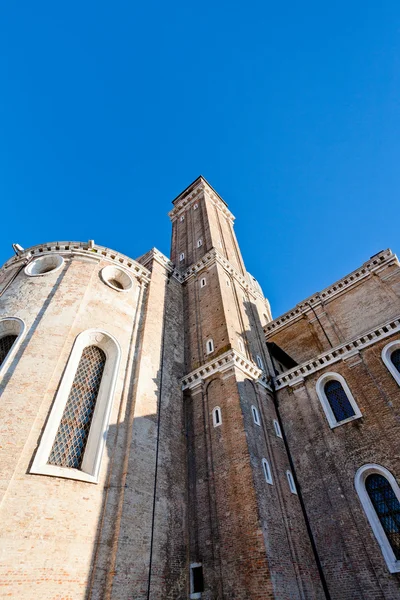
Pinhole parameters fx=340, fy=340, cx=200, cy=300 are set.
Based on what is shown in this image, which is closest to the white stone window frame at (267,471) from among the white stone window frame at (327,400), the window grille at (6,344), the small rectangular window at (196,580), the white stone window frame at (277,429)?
the white stone window frame at (277,429)

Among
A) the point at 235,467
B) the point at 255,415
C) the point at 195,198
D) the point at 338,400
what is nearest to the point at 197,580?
the point at 235,467

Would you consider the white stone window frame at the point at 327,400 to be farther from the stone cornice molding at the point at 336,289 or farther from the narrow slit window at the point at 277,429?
the stone cornice molding at the point at 336,289

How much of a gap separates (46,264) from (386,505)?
62.5 feet

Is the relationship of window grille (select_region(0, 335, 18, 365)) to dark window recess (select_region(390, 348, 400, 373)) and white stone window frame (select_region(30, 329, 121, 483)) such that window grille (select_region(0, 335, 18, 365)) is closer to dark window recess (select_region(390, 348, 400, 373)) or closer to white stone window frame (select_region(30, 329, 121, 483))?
white stone window frame (select_region(30, 329, 121, 483))

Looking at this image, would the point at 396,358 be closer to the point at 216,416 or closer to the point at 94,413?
the point at 216,416

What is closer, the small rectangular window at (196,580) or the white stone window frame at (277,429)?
the small rectangular window at (196,580)

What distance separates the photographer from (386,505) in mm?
12055

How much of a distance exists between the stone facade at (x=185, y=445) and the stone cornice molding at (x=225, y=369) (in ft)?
0.23

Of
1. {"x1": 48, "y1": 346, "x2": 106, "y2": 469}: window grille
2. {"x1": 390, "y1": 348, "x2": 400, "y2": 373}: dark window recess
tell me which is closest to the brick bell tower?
{"x1": 48, "y1": 346, "x2": 106, "y2": 469}: window grille

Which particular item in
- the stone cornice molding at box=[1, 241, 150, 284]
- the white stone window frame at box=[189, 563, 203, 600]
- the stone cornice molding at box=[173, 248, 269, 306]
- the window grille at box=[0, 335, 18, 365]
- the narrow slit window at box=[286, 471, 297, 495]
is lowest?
the white stone window frame at box=[189, 563, 203, 600]

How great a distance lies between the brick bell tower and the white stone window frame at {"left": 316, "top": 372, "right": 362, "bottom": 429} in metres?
2.40

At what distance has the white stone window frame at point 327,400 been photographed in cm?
1448

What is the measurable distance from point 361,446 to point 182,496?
7402 mm

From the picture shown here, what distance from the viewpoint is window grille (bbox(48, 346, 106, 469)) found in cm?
1173
